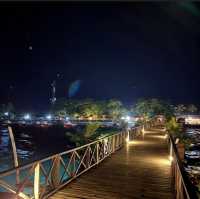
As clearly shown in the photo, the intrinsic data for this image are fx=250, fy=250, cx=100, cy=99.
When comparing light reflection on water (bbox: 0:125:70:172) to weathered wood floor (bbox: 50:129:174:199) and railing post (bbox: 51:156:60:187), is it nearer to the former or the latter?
weathered wood floor (bbox: 50:129:174:199)

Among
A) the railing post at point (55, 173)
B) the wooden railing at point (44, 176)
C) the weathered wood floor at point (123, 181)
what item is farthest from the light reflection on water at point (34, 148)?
the railing post at point (55, 173)

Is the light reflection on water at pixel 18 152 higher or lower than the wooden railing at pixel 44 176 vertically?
lower

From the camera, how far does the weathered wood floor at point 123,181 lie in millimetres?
6969

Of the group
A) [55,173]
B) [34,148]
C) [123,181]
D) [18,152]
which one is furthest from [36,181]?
[34,148]

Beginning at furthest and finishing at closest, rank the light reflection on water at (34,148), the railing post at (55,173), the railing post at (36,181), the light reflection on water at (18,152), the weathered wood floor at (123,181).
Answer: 1. the light reflection on water at (34,148)
2. the light reflection on water at (18,152)
3. the railing post at (55,173)
4. the weathered wood floor at (123,181)
5. the railing post at (36,181)

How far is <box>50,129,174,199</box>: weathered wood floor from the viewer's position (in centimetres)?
697

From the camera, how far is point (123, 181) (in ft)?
27.2

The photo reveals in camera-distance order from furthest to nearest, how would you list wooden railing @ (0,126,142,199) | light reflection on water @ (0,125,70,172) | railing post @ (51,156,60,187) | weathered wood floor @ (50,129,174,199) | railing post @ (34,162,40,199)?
1. light reflection on water @ (0,125,70,172)
2. railing post @ (51,156,60,187)
3. weathered wood floor @ (50,129,174,199)
4. railing post @ (34,162,40,199)
5. wooden railing @ (0,126,142,199)

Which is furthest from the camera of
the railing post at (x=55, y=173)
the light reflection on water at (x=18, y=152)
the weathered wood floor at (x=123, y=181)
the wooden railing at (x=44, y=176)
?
the light reflection on water at (x=18, y=152)

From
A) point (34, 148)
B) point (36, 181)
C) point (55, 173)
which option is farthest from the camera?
point (34, 148)

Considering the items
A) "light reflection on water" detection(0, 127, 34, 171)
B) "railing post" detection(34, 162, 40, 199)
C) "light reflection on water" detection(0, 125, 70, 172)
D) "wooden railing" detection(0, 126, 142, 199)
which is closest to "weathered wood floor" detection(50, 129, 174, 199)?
"wooden railing" detection(0, 126, 142, 199)

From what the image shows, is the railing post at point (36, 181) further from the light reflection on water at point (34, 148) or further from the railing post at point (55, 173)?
the light reflection on water at point (34, 148)

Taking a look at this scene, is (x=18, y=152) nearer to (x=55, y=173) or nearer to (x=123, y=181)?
(x=123, y=181)

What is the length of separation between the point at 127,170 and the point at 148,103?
154ft
